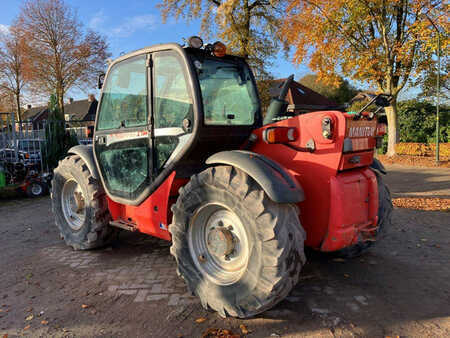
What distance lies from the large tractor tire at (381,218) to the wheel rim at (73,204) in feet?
11.2

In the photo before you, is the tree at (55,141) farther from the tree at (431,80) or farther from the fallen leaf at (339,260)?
the tree at (431,80)

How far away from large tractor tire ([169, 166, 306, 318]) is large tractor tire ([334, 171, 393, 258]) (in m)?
1.44

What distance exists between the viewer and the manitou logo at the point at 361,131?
9.44 feet

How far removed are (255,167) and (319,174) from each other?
62cm

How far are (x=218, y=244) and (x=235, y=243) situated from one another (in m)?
0.15

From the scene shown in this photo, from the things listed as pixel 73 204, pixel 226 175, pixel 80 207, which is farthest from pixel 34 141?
pixel 226 175

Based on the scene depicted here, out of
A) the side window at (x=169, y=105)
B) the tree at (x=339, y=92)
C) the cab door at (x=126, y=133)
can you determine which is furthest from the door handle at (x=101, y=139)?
the tree at (x=339, y=92)

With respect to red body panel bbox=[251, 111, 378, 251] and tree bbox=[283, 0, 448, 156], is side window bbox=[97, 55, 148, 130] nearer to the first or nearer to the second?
red body panel bbox=[251, 111, 378, 251]

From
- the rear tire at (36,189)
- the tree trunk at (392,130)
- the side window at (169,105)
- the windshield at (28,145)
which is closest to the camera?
the side window at (169,105)

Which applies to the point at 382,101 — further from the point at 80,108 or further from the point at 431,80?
the point at 80,108

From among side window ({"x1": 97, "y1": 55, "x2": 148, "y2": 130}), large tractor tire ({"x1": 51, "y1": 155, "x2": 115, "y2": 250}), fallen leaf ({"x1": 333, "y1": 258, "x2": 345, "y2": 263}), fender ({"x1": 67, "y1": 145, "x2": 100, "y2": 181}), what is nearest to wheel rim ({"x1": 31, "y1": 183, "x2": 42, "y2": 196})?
large tractor tire ({"x1": 51, "y1": 155, "x2": 115, "y2": 250})

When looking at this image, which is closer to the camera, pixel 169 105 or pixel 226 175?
pixel 226 175

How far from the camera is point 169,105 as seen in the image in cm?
345

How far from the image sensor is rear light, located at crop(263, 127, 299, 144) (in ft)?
9.62
